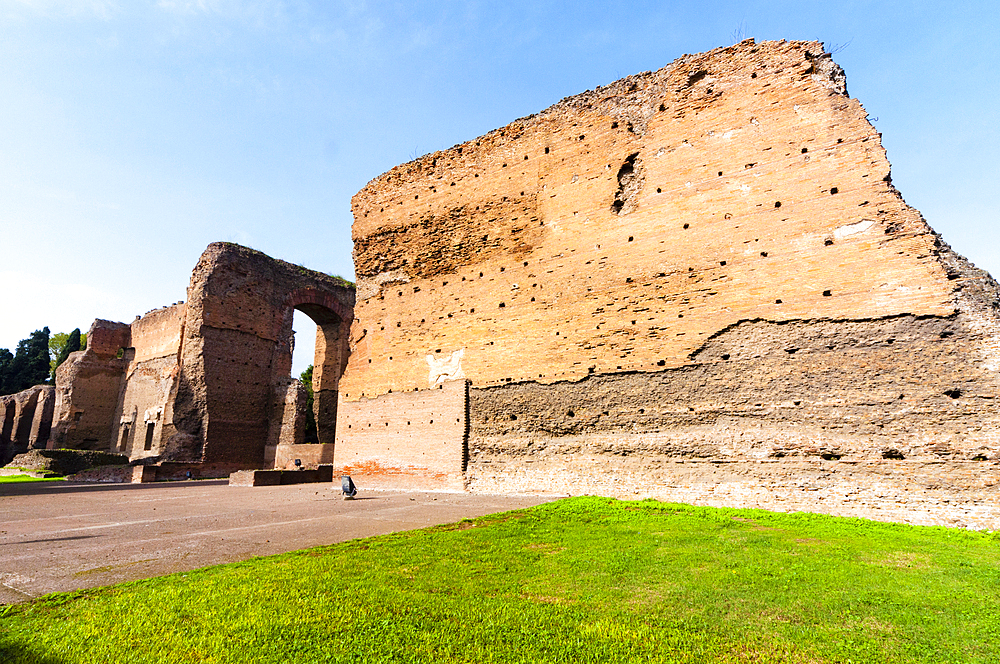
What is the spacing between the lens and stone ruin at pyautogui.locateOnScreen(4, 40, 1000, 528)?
6.48 metres

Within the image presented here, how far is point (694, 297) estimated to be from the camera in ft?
26.7

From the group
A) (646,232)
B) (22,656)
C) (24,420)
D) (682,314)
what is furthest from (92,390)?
(22,656)

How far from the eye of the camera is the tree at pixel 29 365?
118ft

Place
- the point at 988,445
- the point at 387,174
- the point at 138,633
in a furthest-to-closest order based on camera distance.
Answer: the point at 387,174 → the point at 988,445 → the point at 138,633

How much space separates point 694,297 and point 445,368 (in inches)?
194

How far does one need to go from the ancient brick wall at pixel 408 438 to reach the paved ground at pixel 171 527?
815mm

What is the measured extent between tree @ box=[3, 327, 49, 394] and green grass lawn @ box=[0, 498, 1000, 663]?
44.7m

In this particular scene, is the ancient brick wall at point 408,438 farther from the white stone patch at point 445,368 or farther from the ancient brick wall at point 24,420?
the ancient brick wall at point 24,420

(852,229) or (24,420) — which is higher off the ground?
(852,229)

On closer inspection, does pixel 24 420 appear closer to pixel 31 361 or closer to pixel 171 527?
pixel 31 361

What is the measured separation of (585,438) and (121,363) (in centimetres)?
2277

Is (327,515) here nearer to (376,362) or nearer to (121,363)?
(376,362)

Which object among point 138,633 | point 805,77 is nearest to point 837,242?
point 805,77

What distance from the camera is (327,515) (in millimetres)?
6293
